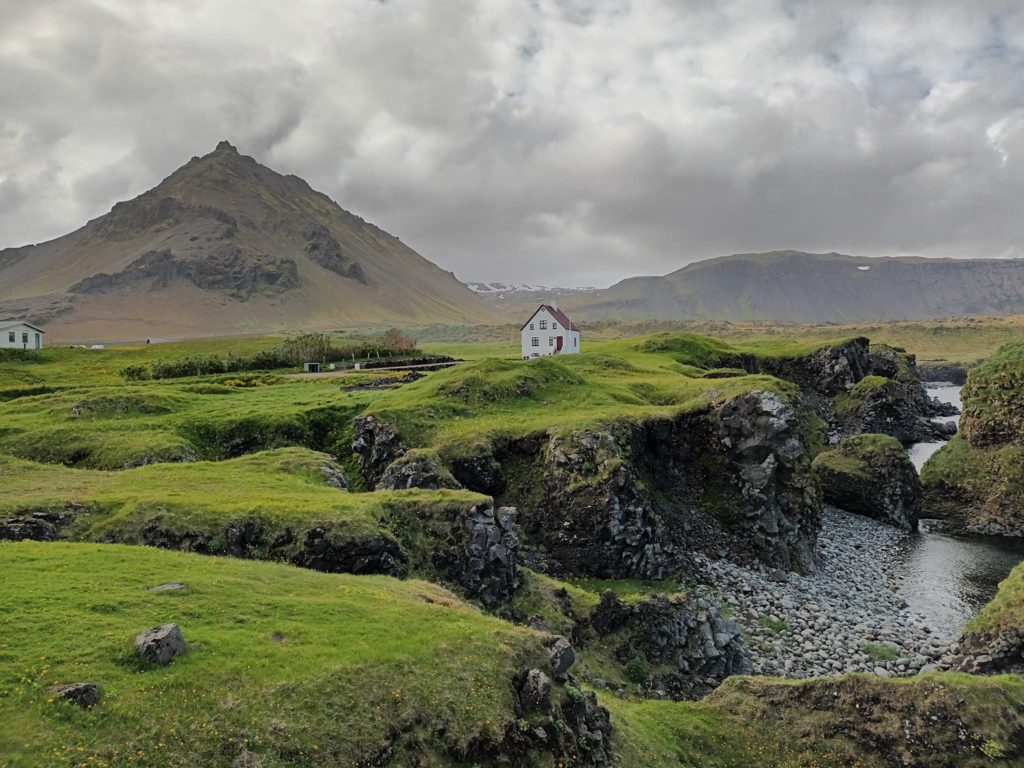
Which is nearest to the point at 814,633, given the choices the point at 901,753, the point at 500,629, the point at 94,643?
the point at 901,753

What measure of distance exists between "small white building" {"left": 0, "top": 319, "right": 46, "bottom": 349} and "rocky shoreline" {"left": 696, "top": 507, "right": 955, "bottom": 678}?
446ft

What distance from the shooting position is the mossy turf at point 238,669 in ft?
48.8

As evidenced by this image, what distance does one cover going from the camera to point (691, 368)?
96000 mm

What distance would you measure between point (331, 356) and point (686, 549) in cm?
8164

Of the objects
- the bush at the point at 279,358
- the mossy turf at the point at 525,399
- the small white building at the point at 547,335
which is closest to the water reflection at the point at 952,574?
the mossy turf at the point at 525,399

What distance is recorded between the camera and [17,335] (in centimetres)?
12862

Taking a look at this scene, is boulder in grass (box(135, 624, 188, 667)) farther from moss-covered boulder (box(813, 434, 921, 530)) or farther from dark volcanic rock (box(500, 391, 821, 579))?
moss-covered boulder (box(813, 434, 921, 530))

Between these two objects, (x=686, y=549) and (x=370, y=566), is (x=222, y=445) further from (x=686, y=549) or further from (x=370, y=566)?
(x=686, y=549)

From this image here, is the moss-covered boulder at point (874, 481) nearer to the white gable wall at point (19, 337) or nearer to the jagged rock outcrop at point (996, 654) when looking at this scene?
the jagged rock outcrop at point (996, 654)

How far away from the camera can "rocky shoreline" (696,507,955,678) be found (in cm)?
3478

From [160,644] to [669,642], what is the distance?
22753 mm

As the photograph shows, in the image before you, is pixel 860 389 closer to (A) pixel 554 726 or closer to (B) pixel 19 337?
(A) pixel 554 726

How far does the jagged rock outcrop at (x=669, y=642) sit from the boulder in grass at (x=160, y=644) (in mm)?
19173

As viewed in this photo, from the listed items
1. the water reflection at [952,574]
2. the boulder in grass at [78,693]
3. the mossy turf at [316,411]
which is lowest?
the water reflection at [952,574]
